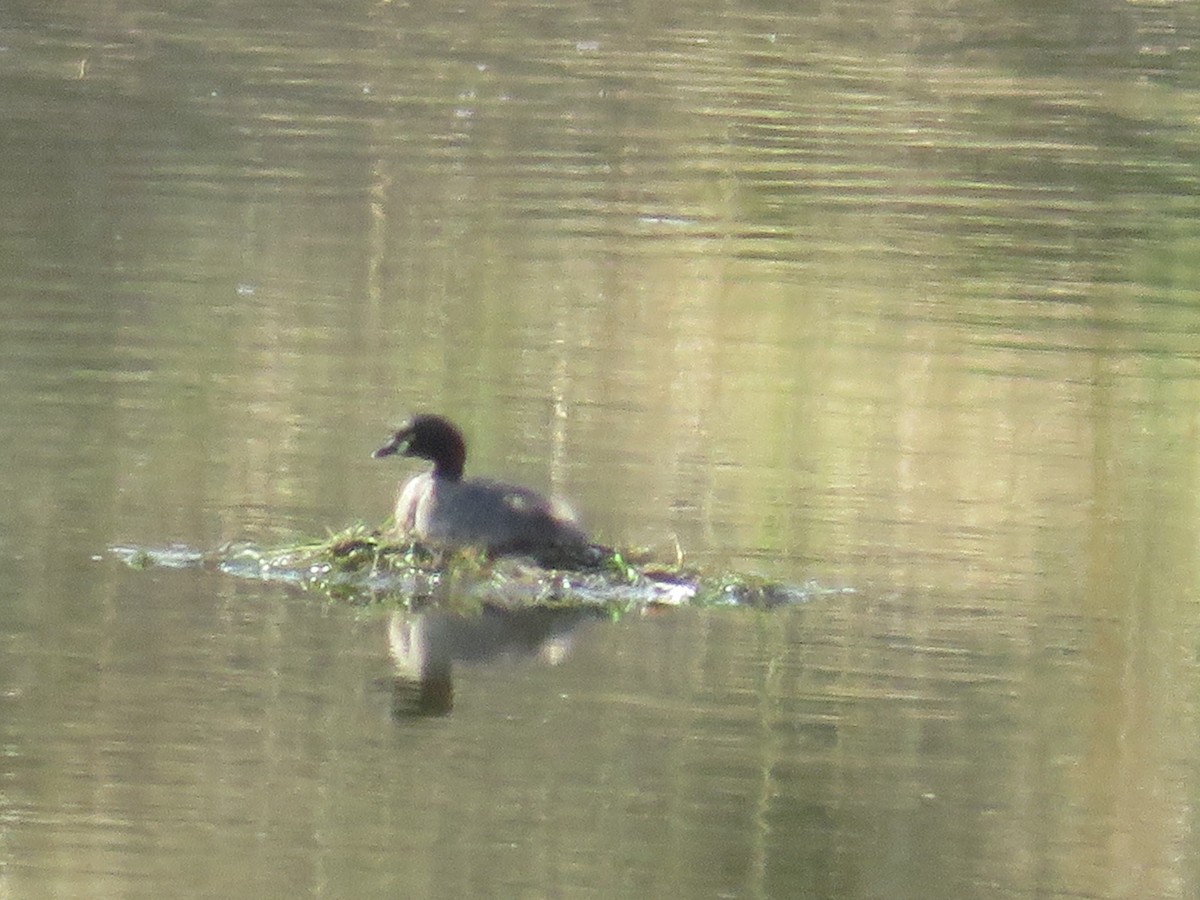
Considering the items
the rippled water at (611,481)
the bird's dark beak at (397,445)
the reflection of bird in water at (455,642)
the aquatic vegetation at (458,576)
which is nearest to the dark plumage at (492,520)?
the aquatic vegetation at (458,576)

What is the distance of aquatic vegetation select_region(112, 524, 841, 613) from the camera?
10.5m

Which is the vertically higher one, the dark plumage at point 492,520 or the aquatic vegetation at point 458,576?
the dark plumage at point 492,520

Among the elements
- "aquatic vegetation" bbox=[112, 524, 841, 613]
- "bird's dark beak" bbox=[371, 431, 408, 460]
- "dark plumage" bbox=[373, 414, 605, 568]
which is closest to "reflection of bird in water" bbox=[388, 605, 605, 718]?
"aquatic vegetation" bbox=[112, 524, 841, 613]

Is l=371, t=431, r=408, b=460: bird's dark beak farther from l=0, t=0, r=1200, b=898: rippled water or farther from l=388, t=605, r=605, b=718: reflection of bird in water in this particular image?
l=388, t=605, r=605, b=718: reflection of bird in water

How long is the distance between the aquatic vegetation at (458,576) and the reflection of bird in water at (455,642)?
140 mm

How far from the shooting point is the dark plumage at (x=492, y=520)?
1067 centimetres

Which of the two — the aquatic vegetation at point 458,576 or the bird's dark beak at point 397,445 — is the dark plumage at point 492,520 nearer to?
the aquatic vegetation at point 458,576

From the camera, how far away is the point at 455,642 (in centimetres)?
984

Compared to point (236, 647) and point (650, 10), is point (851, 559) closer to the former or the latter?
point (236, 647)

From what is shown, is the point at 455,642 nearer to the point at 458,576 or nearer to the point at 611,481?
the point at 458,576

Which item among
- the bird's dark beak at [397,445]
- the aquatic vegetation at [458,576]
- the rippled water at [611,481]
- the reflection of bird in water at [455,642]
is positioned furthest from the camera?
the bird's dark beak at [397,445]

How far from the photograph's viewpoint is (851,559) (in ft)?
36.6

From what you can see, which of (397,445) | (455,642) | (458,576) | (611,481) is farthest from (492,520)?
(611,481)

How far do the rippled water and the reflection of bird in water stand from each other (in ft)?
0.08
